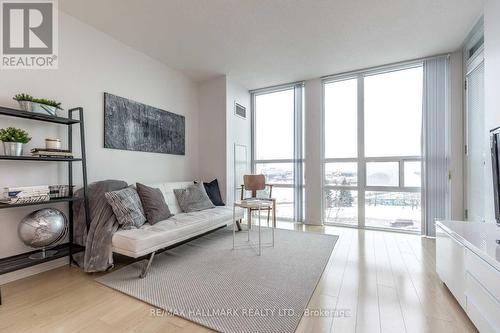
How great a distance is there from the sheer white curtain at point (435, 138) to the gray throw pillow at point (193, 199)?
3370 millimetres

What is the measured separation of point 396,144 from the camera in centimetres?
376

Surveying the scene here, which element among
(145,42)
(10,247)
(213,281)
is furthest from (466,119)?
(10,247)

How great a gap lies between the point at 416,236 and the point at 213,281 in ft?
10.5

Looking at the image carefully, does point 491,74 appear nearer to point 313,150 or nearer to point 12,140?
point 313,150

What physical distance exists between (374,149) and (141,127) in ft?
12.6

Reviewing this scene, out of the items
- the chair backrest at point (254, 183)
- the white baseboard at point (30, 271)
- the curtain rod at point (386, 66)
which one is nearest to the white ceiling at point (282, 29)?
the curtain rod at point (386, 66)

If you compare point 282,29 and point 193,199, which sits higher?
point 282,29

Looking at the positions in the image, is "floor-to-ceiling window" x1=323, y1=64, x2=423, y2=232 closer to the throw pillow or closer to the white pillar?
the white pillar

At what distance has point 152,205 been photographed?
8.57ft

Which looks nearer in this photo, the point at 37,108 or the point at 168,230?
the point at 37,108

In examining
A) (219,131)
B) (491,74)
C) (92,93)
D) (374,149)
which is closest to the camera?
(491,74)

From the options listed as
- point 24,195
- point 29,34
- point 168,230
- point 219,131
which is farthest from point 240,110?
point 24,195

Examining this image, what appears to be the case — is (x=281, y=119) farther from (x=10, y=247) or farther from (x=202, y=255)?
(x=10, y=247)

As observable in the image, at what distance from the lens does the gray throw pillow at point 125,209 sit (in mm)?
2268
